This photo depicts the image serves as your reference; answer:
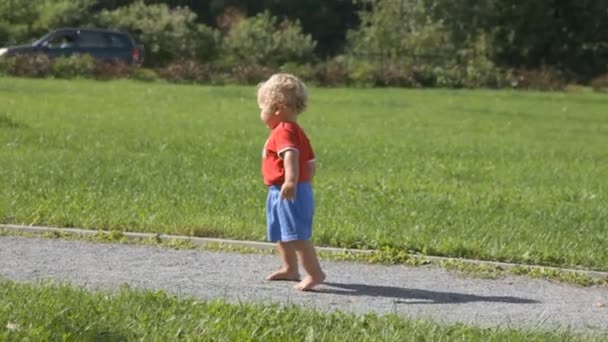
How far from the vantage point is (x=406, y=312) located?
760 cm

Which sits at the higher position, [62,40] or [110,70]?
[62,40]

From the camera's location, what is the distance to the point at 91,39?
49.0 m

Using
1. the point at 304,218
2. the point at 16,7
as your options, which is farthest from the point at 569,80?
the point at 304,218

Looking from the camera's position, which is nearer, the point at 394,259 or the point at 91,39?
the point at 394,259

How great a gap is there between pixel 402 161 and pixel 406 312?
Answer: 9.93 m

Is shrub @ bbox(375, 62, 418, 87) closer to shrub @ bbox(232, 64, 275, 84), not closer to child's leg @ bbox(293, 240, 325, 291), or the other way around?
shrub @ bbox(232, 64, 275, 84)

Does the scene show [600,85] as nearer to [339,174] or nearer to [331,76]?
[331,76]

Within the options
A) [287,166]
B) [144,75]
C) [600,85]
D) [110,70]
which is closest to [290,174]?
[287,166]

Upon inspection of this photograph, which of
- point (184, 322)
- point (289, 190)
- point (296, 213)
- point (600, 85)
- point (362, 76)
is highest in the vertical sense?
point (289, 190)

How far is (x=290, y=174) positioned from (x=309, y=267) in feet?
2.07

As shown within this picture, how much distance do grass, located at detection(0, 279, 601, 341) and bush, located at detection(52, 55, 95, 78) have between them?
112 feet

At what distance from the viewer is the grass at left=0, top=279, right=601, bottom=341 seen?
6270 millimetres

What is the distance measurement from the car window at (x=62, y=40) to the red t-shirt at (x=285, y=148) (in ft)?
132

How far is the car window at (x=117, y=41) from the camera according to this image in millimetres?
49375
